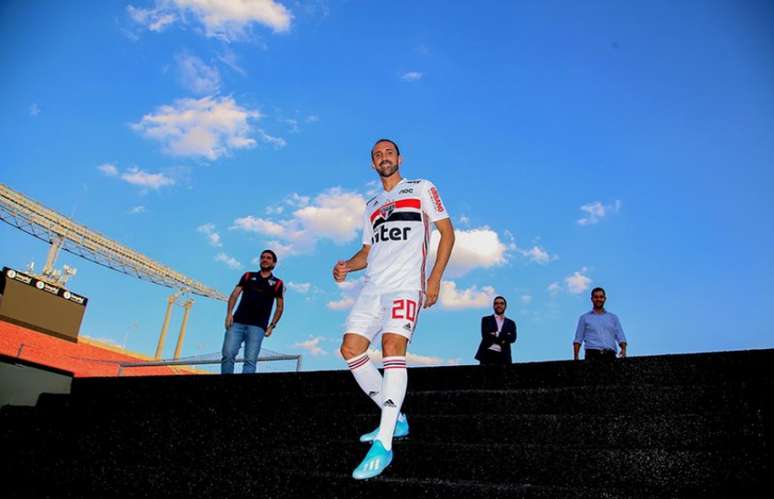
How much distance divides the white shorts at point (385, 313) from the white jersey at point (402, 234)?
0.06 m

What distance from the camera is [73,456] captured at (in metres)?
3.88

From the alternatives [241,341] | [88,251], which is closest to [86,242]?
[88,251]

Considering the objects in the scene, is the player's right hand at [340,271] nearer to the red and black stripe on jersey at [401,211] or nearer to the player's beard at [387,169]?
the red and black stripe on jersey at [401,211]

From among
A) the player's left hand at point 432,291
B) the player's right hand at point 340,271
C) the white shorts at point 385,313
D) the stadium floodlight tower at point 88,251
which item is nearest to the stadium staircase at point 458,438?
the white shorts at point 385,313

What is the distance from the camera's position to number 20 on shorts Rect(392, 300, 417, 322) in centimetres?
→ 323

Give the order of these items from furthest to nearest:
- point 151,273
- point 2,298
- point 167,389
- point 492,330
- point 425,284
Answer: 1. point 151,273
2. point 2,298
3. point 492,330
4. point 167,389
5. point 425,284

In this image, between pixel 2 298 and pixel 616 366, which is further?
pixel 2 298

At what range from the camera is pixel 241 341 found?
23.2ft

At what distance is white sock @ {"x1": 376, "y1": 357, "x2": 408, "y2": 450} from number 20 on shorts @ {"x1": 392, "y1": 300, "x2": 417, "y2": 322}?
262 mm

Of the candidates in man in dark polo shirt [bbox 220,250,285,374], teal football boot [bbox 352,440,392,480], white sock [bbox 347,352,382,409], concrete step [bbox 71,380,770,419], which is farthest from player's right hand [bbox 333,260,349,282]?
man in dark polo shirt [bbox 220,250,285,374]

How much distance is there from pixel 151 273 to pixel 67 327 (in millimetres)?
24925

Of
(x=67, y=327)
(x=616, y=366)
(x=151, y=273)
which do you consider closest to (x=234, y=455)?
(x=616, y=366)

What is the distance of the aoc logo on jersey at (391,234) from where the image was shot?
3.53 metres

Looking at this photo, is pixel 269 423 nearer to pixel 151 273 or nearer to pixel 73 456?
pixel 73 456
